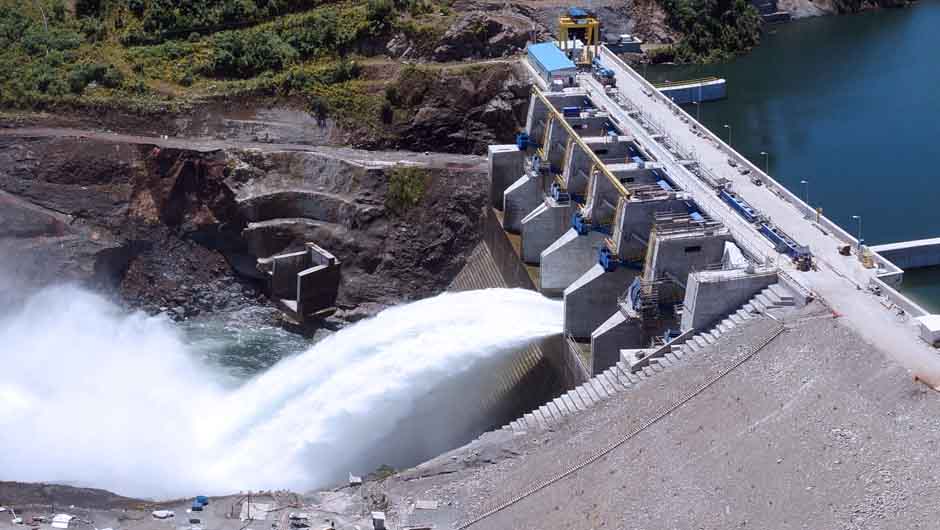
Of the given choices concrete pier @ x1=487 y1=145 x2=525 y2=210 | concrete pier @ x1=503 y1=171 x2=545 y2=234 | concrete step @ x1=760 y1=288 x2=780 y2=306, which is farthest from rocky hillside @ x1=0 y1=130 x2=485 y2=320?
concrete step @ x1=760 y1=288 x2=780 y2=306

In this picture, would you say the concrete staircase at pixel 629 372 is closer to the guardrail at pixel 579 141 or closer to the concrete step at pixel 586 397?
the concrete step at pixel 586 397

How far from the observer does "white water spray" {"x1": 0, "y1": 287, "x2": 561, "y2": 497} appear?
160ft

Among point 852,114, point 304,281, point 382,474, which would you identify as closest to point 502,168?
point 304,281

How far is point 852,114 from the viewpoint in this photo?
76688 millimetres

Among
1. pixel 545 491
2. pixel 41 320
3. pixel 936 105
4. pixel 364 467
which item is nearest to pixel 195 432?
pixel 364 467

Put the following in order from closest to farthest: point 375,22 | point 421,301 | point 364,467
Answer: point 364,467, point 421,301, point 375,22

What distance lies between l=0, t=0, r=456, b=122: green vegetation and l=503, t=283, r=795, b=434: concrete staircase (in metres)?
28.4

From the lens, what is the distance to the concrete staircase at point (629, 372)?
4153 cm

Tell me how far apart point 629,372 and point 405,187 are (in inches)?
899

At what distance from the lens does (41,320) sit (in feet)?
197

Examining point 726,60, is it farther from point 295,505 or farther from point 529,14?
point 295,505

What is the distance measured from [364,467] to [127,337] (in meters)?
17.5

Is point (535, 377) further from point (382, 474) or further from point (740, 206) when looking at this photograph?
point (740, 206)

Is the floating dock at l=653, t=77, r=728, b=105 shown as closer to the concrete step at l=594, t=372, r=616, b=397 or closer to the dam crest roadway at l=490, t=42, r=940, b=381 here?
the dam crest roadway at l=490, t=42, r=940, b=381
